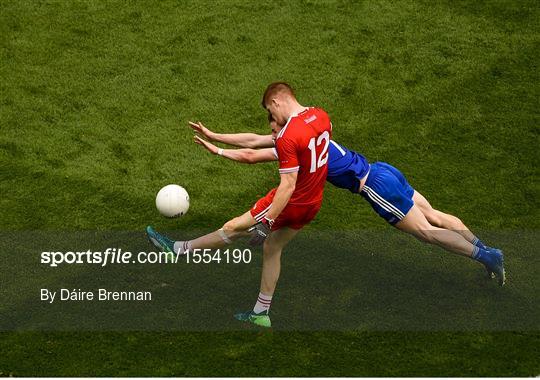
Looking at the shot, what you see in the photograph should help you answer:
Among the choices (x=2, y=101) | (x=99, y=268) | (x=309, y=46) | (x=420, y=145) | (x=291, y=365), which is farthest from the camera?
(x=309, y=46)

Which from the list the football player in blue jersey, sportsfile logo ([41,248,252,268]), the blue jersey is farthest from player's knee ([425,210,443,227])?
sportsfile logo ([41,248,252,268])

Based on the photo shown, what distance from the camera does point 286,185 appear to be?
380 inches

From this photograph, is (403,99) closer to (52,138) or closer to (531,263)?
(531,263)

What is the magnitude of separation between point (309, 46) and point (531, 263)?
5471 mm

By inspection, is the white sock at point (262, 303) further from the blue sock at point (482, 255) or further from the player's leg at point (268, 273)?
the blue sock at point (482, 255)

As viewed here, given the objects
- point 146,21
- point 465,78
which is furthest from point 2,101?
point 465,78

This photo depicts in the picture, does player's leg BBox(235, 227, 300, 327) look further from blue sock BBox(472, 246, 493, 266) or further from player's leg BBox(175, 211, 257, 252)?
blue sock BBox(472, 246, 493, 266)

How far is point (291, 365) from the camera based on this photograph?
982 centimetres

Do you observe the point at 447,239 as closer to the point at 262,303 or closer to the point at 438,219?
the point at 438,219

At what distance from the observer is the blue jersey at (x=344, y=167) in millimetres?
10422

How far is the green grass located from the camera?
10023 mm

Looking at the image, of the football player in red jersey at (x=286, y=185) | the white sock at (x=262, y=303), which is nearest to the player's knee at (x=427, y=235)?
the football player in red jersey at (x=286, y=185)

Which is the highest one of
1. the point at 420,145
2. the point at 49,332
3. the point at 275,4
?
the point at 275,4

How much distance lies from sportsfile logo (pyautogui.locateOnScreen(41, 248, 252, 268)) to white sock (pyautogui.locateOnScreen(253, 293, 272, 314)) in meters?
1.09
